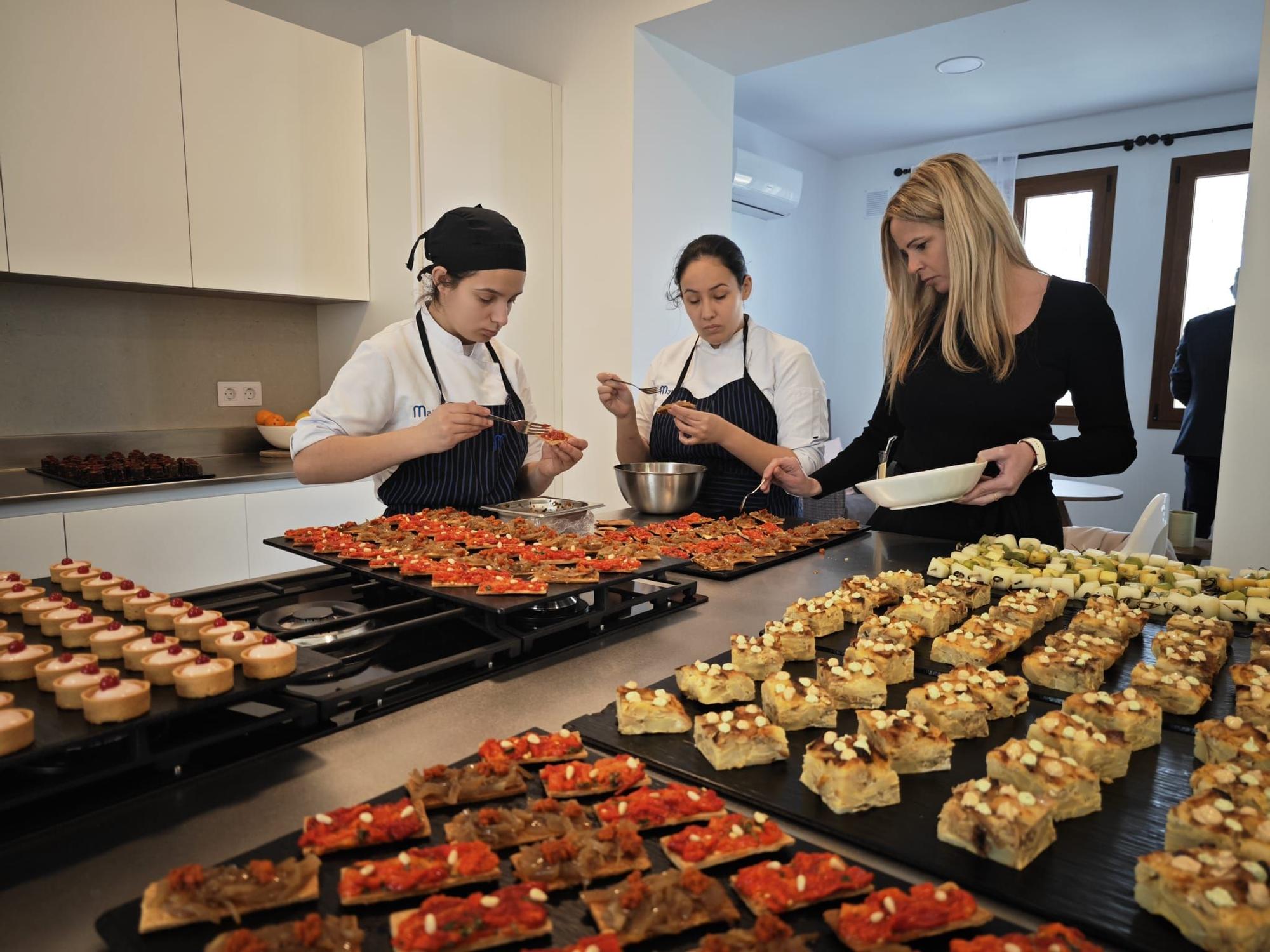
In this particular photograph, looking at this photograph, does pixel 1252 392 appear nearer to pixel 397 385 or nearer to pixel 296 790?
pixel 397 385

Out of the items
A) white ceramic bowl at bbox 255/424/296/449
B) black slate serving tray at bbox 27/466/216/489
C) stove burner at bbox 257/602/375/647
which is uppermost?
white ceramic bowl at bbox 255/424/296/449

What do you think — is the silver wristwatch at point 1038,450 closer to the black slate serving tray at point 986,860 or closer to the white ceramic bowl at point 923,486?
the white ceramic bowl at point 923,486

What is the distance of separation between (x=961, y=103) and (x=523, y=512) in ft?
19.2

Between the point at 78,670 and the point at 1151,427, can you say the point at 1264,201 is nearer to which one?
the point at 78,670

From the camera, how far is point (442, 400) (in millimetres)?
2324

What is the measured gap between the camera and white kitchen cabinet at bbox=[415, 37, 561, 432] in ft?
12.2

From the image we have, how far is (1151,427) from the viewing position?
21.9 ft

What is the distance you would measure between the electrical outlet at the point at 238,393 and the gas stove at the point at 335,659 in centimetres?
264

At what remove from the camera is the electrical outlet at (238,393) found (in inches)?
155

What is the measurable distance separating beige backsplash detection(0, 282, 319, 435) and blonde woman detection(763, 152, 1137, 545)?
3.13 m

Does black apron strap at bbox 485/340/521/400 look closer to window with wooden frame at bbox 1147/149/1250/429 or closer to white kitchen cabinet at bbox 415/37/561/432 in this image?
white kitchen cabinet at bbox 415/37/561/432

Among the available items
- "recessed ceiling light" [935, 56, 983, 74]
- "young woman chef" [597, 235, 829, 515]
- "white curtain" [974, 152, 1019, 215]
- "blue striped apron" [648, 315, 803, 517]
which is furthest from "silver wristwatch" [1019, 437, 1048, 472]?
"white curtain" [974, 152, 1019, 215]

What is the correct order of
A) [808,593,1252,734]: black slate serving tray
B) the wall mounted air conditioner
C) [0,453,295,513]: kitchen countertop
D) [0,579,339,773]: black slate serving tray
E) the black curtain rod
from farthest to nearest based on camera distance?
the wall mounted air conditioner
the black curtain rod
[0,453,295,513]: kitchen countertop
[808,593,1252,734]: black slate serving tray
[0,579,339,773]: black slate serving tray

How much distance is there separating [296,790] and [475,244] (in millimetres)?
1546
